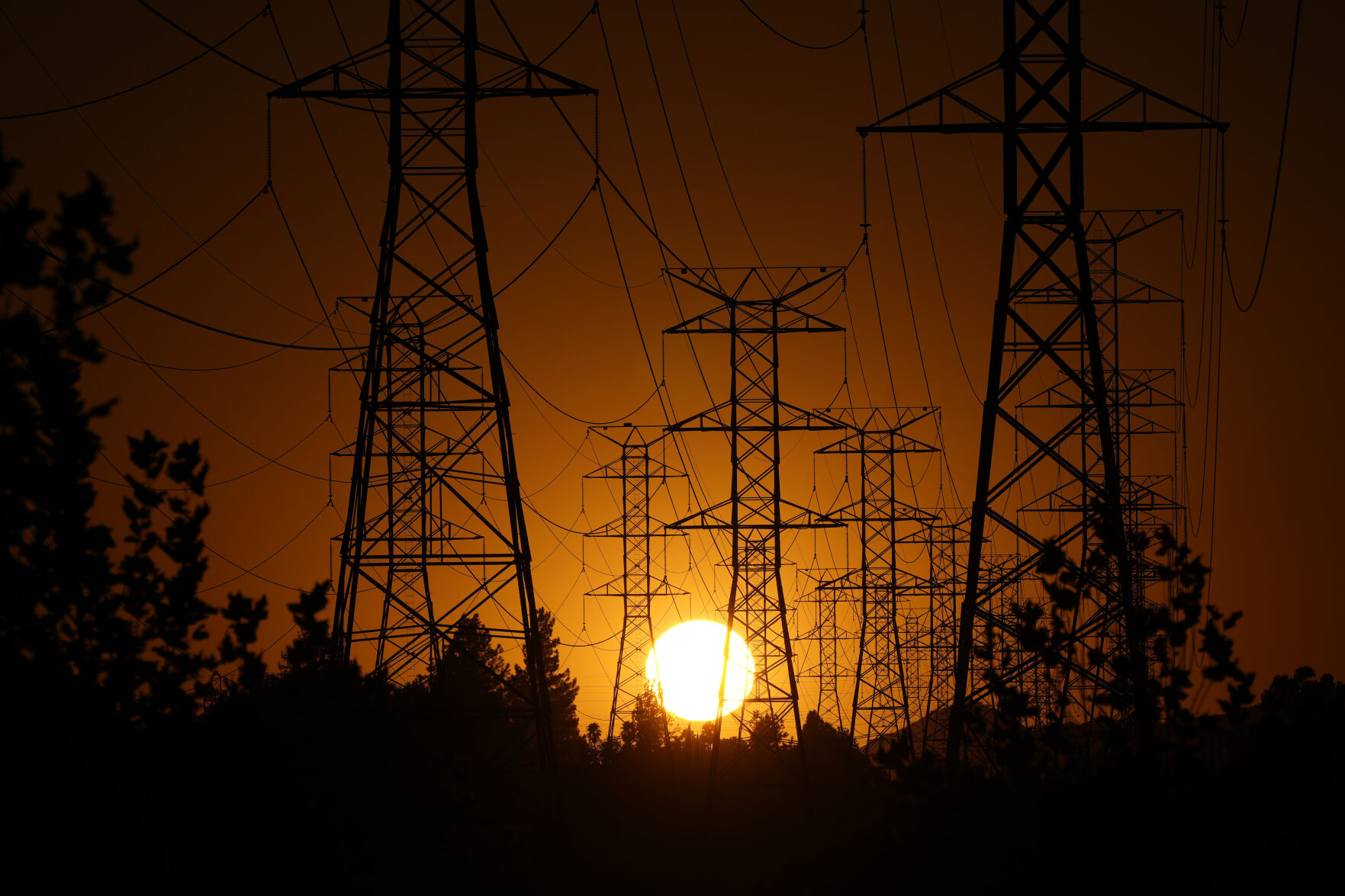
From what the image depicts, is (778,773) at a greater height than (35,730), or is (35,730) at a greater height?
(778,773)

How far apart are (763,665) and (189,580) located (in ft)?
77.4

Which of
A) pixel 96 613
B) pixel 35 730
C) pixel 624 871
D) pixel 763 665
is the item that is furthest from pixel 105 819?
pixel 763 665

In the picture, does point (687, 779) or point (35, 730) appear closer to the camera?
point (35, 730)

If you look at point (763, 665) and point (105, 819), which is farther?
point (763, 665)

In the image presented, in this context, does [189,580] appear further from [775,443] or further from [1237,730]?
[775,443]

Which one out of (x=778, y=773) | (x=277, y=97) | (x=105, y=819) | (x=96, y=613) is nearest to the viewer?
(x=105, y=819)

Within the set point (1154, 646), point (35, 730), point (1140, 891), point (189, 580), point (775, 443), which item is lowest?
point (1140, 891)

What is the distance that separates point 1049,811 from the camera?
13445 mm

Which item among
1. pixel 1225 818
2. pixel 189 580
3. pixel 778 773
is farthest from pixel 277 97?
pixel 778 773

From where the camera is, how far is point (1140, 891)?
12703mm

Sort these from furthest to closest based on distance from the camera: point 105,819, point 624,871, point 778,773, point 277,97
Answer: point 778,773 < point 624,871 < point 277,97 < point 105,819

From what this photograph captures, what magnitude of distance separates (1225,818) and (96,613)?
12.0m

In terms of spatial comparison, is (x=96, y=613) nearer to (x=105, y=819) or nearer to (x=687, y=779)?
(x=105, y=819)

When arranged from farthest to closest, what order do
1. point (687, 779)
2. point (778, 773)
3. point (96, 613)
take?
point (778, 773), point (687, 779), point (96, 613)
